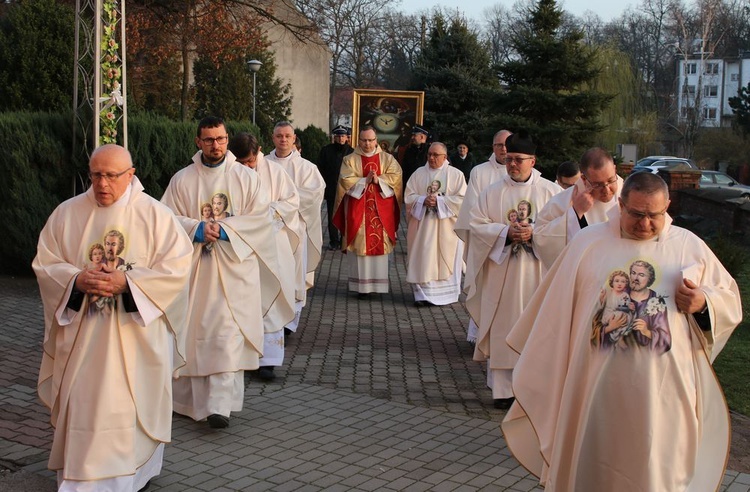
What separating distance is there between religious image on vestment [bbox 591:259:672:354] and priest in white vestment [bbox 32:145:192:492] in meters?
2.40

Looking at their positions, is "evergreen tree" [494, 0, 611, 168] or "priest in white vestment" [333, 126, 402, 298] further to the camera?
"evergreen tree" [494, 0, 611, 168]

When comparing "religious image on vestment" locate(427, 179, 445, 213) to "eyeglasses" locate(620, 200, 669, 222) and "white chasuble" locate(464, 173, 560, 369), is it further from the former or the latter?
"eyeglasses" locate(620, 200, 669, 222)

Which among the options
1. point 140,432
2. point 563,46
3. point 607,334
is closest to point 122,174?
point 140,432

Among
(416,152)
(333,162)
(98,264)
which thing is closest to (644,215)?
(98,264)

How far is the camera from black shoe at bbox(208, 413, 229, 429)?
7.12 meters

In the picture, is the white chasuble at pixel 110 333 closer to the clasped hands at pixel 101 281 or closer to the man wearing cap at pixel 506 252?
the clasped hands at pixel 101 281

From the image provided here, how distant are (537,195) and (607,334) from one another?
11.9ft

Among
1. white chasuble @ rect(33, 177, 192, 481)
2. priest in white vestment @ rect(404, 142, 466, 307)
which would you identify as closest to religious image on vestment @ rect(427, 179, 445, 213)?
priest in white vestment @ rect(404, 142, 466, 307)

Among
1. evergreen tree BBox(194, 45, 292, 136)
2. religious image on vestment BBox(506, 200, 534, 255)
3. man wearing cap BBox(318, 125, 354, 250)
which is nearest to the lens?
religious image on vestment BBox(506, 200, 534, 255)

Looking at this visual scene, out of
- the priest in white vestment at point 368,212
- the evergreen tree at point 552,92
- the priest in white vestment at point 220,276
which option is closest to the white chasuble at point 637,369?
the priest in white vestment at point 220,276

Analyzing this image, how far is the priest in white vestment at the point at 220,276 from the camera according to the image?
726 cm

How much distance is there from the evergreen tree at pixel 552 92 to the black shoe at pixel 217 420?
2008 cm

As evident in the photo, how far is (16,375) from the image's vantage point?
8.61 metres

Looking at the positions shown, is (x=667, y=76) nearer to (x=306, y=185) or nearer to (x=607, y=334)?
(x=306, y=185)
